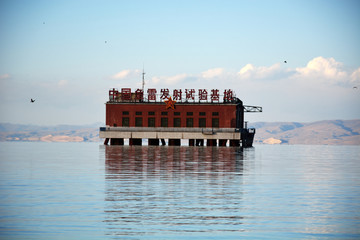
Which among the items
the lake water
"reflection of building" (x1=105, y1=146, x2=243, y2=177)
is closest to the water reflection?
the lake water

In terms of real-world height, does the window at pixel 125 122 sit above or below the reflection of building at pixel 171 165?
above

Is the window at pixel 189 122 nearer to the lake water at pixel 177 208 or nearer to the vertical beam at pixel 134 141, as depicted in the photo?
the vertical beam at pixel 134 141

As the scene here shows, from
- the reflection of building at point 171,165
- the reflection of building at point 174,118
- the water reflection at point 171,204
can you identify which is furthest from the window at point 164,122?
the water reflection at point 171,204

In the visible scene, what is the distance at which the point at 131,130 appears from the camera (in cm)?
13162

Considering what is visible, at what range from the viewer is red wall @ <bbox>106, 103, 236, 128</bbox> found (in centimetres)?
12938

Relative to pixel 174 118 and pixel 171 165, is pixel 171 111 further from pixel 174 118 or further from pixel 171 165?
pixel 171 165

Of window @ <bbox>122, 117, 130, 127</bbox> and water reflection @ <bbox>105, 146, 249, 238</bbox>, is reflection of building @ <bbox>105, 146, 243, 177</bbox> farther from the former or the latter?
window @ <bbox>122, 117, 130, 127</bbox>

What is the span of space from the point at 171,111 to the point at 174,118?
1.78 metres

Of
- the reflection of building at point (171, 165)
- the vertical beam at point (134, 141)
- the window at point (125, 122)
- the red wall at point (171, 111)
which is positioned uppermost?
the red wall at point (171, 111)

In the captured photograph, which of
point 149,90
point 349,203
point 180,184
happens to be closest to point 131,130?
point 149,90

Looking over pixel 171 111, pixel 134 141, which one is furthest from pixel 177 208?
pixel 134 141

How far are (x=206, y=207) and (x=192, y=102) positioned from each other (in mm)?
104889

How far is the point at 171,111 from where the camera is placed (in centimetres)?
13162

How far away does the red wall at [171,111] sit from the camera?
129 metres
